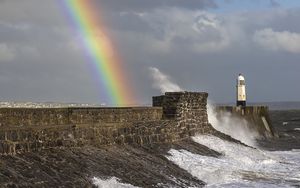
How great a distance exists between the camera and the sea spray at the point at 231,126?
29.5 metres

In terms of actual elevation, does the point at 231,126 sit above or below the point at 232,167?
above

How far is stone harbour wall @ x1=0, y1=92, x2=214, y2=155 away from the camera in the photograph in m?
11.8

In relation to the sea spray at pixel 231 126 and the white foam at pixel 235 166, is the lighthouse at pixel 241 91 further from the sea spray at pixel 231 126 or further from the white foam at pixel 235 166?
the white foam at pixel 235 166

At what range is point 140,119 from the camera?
1781 cm

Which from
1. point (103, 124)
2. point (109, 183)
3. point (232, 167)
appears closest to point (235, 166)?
point (232, 167)

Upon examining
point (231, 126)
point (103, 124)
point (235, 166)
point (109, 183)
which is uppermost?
point (103, 124)

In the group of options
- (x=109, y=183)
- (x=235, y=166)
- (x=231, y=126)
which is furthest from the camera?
(x=231, y=126)

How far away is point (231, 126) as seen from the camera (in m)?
30.4

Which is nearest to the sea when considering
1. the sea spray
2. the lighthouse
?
the sea spray

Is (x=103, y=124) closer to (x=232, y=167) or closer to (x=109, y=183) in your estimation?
(x=109, y=183)

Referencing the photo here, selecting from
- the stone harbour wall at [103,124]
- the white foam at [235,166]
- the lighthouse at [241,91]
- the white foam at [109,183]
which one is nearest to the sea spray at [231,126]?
the lighthouse at [241,91]

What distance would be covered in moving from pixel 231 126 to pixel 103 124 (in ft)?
54.5

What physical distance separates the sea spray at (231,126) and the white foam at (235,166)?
8035mm

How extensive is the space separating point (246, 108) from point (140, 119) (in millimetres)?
16373
